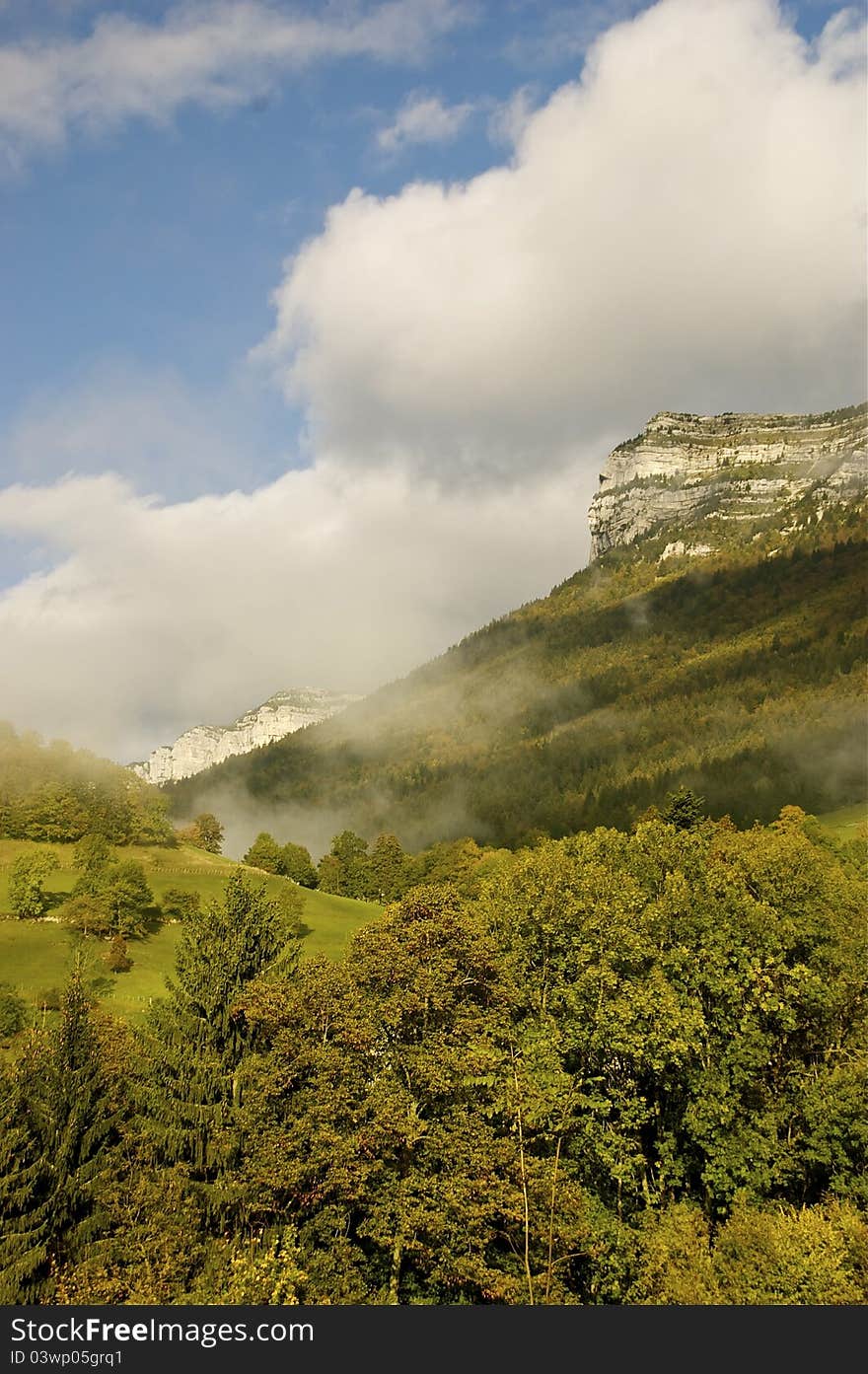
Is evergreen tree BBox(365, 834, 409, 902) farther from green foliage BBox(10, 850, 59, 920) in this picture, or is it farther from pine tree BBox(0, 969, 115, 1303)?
pine tree BBox(0, 969, 115, 1303)

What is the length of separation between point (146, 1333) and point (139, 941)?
7133 cm

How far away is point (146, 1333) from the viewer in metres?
18.1

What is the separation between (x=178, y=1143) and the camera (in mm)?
31453

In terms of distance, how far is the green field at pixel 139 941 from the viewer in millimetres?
66188

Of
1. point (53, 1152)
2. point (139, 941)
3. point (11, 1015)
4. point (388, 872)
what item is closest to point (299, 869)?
point (388, 872)

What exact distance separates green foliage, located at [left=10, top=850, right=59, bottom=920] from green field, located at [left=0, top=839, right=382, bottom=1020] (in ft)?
5.11

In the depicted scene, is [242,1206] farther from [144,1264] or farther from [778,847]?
[778,847]

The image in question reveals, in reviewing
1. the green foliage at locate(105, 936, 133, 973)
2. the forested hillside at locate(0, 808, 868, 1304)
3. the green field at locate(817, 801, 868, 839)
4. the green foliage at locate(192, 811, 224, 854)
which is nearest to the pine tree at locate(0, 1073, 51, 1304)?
the forested hillside at locate(0, 808, 868, 1304)

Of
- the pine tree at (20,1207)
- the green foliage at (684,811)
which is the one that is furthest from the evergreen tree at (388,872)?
the pine tree at (20,1207)

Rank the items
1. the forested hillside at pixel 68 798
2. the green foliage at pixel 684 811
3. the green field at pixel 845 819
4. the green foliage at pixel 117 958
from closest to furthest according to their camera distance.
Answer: the green foliage at pixel 117 958 < the green foliage at pixel 684 811 < the forested hillside at pixel 68 798 < the green field at pixel 845 819

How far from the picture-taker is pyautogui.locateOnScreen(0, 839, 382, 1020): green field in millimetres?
66188

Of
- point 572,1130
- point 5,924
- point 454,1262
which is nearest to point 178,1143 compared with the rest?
point 454,1262

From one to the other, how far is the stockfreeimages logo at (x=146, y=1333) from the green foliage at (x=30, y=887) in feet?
242

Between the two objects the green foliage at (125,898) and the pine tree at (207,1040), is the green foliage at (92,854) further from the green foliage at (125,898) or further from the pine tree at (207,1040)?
the pine tree at (207,1040)
